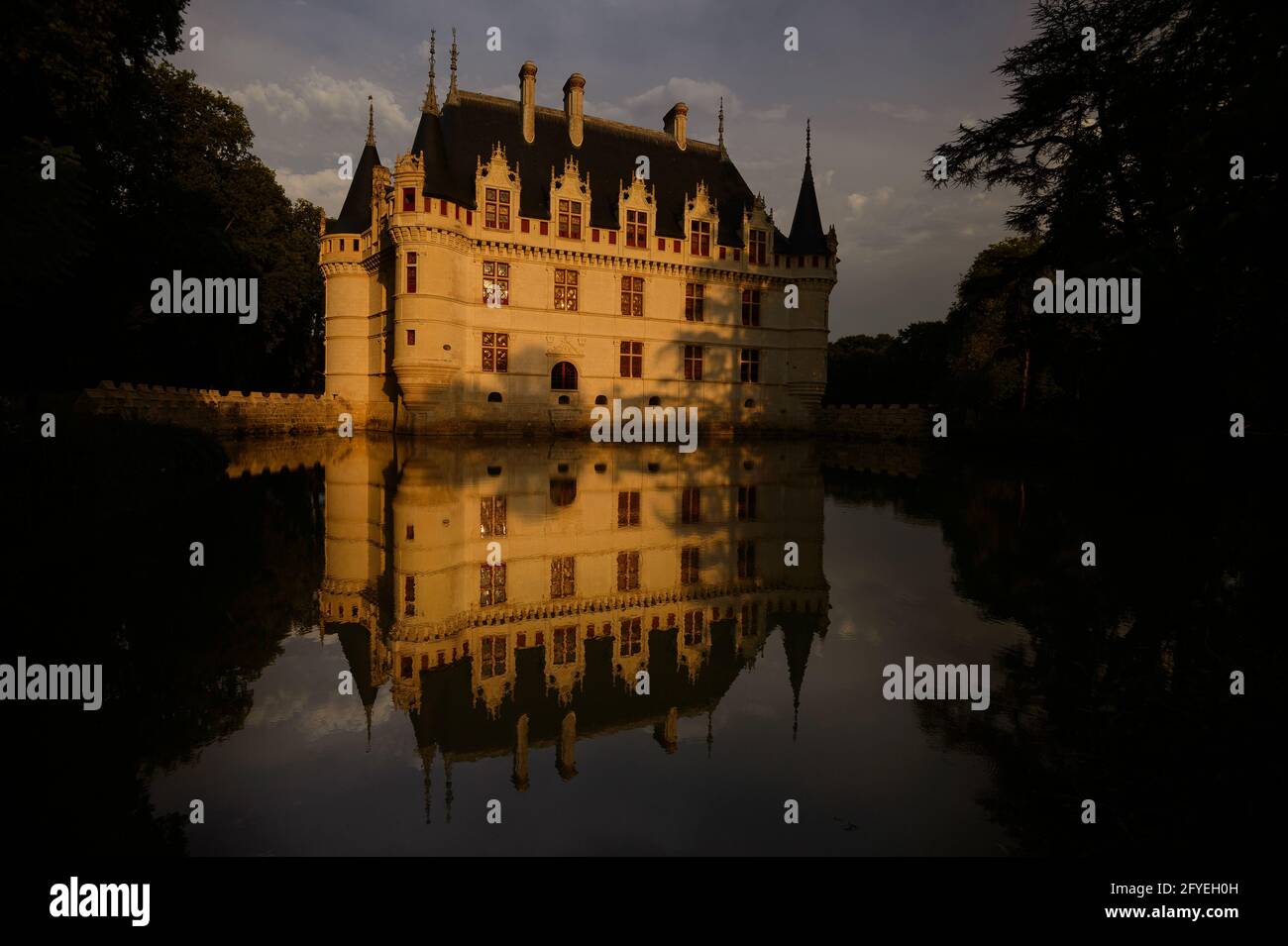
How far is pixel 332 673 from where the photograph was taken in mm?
4211

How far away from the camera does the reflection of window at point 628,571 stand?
6258 mm

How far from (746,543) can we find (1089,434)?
15816 mm

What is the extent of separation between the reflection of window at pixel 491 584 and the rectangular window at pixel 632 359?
79.9ft

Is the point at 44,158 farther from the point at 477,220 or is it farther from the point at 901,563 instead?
the point at 477,220

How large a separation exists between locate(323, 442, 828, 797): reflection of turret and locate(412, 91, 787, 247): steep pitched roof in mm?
19201

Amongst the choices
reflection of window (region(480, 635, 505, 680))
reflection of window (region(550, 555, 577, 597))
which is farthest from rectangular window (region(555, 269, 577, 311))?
reflection of window (region(480, 635, 505, 680))

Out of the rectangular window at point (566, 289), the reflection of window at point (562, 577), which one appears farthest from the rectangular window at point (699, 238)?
the reflection of window at point (562, 577)

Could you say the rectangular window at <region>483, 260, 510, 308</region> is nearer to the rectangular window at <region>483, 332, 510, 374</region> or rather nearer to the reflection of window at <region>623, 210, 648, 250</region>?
the rectangular window at <region>483, 332, 510, 374</region>

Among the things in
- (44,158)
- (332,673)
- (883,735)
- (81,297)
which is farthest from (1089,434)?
(81,297)

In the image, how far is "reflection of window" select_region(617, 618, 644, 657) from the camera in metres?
4.68

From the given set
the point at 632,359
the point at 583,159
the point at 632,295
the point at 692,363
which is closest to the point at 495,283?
the point at 632,295

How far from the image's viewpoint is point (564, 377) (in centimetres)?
2948

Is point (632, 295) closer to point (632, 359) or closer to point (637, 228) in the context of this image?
point (632, 359)

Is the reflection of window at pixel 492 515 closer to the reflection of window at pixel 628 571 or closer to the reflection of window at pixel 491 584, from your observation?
the reflection of window at pixel 491 584
